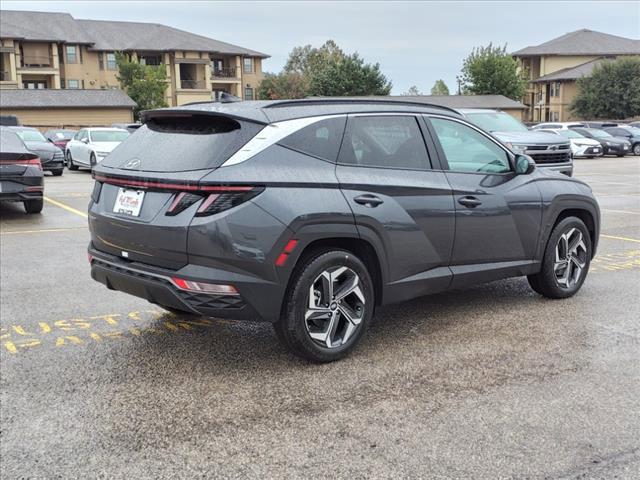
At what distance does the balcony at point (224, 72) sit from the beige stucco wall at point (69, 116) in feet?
72.6

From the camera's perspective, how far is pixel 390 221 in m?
4.83

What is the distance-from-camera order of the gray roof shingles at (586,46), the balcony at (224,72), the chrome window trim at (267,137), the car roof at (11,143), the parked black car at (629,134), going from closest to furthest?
the chrome window trim at (267,137)
the car roof at (11,143)
the parked black car at (629,134)
the balcony at (224,72)
the gray roof shingles at (586,46)

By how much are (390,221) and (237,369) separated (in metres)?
1.47

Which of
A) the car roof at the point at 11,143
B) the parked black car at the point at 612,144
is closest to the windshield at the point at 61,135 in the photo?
the car roof at the point at 11,143

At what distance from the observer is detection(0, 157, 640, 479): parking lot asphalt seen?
3406 millimetres

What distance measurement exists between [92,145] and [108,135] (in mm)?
995

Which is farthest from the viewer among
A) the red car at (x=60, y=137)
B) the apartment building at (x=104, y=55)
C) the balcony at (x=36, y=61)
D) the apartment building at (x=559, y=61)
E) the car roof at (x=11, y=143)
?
the apartment building at (x=559, y=61)

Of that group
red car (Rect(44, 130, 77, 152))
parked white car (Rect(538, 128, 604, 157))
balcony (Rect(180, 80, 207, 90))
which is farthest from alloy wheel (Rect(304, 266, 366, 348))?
balcony (Rect(180, 80, 207, 90))

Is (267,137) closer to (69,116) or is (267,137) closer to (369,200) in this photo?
(369,200)

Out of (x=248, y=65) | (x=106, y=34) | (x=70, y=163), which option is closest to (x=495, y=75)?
(x=248, y=65)

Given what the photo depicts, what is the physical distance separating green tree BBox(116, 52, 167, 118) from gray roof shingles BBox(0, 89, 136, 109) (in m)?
4.09

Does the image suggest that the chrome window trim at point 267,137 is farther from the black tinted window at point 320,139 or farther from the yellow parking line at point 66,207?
the yellow parking line at point 66,207

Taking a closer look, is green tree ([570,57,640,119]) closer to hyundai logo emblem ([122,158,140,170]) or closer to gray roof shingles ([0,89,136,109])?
gray roof shingles ([0,89,136,109])

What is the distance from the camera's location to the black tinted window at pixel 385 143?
488 cm
